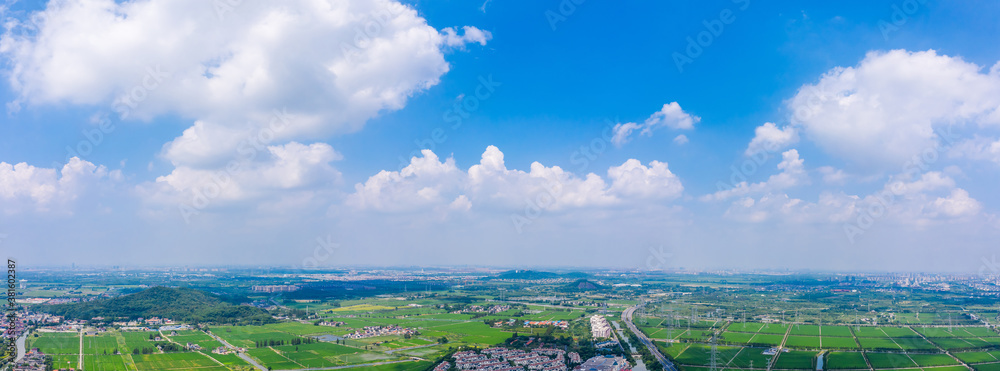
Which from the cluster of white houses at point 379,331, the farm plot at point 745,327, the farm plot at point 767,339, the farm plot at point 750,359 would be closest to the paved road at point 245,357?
the cluster of white houses at point 379,331

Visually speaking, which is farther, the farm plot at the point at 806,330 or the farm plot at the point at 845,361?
the farm plot at the point at 806,330

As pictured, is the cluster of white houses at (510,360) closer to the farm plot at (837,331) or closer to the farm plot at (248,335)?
the farm plot at (248,335)

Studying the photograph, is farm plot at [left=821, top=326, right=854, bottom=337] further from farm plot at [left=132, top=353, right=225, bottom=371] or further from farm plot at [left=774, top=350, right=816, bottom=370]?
farm plot at [left=132, top=353, right=225, bottom=371]

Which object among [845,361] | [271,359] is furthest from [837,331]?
[271,359]

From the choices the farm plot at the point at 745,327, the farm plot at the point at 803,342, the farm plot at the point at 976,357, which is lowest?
the farm plot at the point at 745,327

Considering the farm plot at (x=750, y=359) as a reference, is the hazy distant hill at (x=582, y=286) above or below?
below

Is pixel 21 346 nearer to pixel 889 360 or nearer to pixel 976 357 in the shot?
pixel 889 360

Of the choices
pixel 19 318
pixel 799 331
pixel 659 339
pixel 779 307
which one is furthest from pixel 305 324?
pixel 779 307
